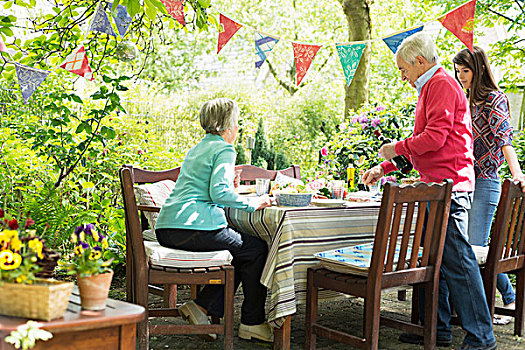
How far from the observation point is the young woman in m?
3.45

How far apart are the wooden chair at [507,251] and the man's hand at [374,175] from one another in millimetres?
674

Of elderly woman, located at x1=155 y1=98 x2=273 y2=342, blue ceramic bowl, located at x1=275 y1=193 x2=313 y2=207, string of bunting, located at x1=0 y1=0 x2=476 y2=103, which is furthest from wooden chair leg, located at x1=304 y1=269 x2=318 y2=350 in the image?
string of bunting, located at x1=0 y1=0 x2=476 y2=103

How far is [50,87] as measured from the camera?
21.8 ft

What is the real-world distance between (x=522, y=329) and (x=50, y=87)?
17.7 ft

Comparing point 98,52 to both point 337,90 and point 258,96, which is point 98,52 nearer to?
point 258,96

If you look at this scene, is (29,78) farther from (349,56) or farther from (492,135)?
(492,135)

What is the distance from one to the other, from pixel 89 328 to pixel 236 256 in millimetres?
1414

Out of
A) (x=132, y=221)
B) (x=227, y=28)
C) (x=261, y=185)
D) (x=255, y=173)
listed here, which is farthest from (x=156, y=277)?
(x=227, y=28)

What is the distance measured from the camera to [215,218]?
9.85 feet

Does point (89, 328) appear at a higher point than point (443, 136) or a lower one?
lower

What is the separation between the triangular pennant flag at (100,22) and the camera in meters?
3.92

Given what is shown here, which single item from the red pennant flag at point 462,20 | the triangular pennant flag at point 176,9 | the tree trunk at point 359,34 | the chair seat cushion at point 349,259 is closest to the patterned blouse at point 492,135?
the chair seat cushion at point 349,259

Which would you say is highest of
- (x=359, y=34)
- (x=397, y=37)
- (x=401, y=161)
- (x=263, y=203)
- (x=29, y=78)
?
(x=359, y=34)

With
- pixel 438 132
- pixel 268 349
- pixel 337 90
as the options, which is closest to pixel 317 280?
pixel 268 349
